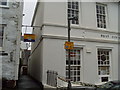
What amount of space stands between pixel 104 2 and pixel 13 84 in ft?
33.3

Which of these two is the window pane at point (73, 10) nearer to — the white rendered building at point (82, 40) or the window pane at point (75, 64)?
the white rendered building at point (82, 40)

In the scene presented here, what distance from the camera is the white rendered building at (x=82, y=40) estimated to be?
364 inches

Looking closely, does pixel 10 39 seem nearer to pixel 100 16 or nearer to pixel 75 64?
pixel 75 64

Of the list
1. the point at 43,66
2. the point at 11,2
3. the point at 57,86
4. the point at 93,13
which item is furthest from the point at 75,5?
the point at 57,86

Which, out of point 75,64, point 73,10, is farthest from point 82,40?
point 73,10

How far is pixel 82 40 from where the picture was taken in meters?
10.2

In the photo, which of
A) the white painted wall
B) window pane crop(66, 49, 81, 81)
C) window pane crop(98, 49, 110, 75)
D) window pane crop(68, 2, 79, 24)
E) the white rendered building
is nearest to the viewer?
the white painted wall

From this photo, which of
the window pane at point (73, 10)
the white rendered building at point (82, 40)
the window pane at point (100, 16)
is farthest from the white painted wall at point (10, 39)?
the window pane at point (100, 16)

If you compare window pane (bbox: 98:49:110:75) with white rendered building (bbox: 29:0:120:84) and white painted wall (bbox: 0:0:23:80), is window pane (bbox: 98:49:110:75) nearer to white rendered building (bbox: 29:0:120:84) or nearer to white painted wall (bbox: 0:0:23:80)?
white rendered building (bbox: 29:0:120:84)

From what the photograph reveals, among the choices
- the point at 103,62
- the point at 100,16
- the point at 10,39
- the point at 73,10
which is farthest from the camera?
the point at 100,16

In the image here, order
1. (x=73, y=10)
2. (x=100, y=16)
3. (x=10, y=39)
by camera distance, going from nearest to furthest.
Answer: (x=10, y=39), (x=73, y=10), (x=100, y=16)

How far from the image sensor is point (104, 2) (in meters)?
11.7

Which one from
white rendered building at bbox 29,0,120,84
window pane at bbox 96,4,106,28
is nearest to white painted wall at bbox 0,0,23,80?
white rendered building at bbox 29,0,120,84

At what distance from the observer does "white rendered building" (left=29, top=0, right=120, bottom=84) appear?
9.25m
